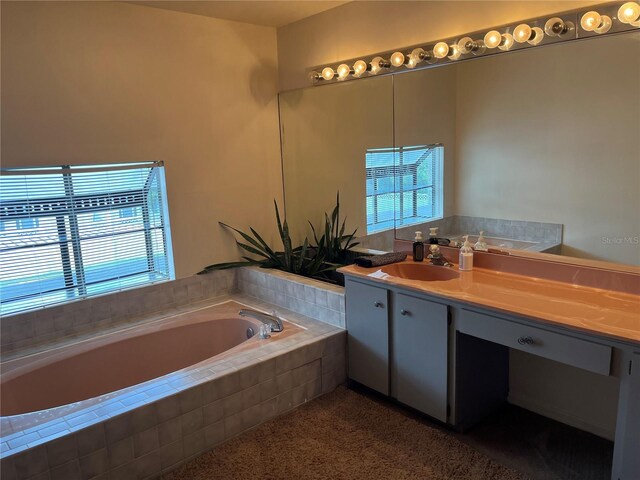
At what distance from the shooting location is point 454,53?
2.58 meters

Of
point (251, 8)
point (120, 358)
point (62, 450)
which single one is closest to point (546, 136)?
point (251, 8)

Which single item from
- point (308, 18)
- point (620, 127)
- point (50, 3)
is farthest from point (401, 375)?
point (50, 3)

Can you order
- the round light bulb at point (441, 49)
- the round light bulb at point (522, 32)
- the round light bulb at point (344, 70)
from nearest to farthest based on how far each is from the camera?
the round light bulb at point (522, 32) → the round light bulb at point (441, 49) → the round light bulb at point (344, 70)

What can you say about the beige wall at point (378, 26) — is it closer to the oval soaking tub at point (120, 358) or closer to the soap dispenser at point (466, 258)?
the soap dispenser at point (466, 258)

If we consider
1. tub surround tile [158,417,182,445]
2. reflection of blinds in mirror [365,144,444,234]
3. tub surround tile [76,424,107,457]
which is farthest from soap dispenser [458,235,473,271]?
tub surround tile [76,424,107,457]

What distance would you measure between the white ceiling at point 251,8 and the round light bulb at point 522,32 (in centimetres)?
125

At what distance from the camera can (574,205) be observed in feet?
7.50

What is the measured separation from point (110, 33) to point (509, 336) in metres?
2.77

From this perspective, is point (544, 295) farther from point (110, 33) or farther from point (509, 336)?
point (110, 33)

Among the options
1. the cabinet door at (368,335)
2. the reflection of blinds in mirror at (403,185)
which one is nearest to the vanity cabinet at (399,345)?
the cabinet door at (368,335)

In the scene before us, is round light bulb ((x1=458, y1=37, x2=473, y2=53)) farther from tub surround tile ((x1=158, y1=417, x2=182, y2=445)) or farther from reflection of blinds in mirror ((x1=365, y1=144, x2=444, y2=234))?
tub surround tile ((x1=158, y1=417, x2=182, y2=445))

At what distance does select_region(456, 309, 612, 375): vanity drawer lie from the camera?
1812mm

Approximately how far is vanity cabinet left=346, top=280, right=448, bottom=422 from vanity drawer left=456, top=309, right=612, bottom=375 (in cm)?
17

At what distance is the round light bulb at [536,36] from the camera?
2.26m
